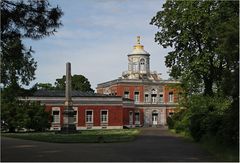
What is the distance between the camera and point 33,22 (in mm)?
16312

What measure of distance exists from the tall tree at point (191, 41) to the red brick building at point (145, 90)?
161 feet

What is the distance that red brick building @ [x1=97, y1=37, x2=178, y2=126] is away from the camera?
89562 mm

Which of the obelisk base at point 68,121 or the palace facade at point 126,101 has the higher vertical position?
the palace facade at point 126,101

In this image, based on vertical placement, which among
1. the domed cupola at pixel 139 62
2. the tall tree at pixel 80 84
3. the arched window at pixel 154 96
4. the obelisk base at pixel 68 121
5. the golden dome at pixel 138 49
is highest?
the golden dome at pixel 138 49

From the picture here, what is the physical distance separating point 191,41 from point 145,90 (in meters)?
53.6

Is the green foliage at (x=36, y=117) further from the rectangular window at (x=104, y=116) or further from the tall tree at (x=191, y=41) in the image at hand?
the tall tree at (x=191, y=41)

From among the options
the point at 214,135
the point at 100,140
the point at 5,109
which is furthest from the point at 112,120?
the point at 214,135

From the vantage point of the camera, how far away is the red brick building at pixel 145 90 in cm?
8956

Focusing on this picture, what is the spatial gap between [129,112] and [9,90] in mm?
62043

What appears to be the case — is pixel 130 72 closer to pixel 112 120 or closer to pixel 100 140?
pixel 112 120

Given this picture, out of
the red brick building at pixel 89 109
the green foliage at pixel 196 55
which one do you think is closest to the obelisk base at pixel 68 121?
the green foliage at pixel 196 55

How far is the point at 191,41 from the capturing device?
3766 centimetres

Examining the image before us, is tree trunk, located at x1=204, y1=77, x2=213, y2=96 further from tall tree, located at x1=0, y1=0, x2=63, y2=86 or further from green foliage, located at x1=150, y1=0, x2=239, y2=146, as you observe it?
tall tree, located at x1=0, y1=0, x2=63, y2=86

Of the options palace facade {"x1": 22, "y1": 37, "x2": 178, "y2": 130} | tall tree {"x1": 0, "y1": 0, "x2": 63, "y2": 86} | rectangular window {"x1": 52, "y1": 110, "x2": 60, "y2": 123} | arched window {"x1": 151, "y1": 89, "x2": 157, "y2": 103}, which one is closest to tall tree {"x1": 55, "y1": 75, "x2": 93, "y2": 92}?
palace facade {"x1": 22, "y1": 37, "x2": 178, "y2": 130}
